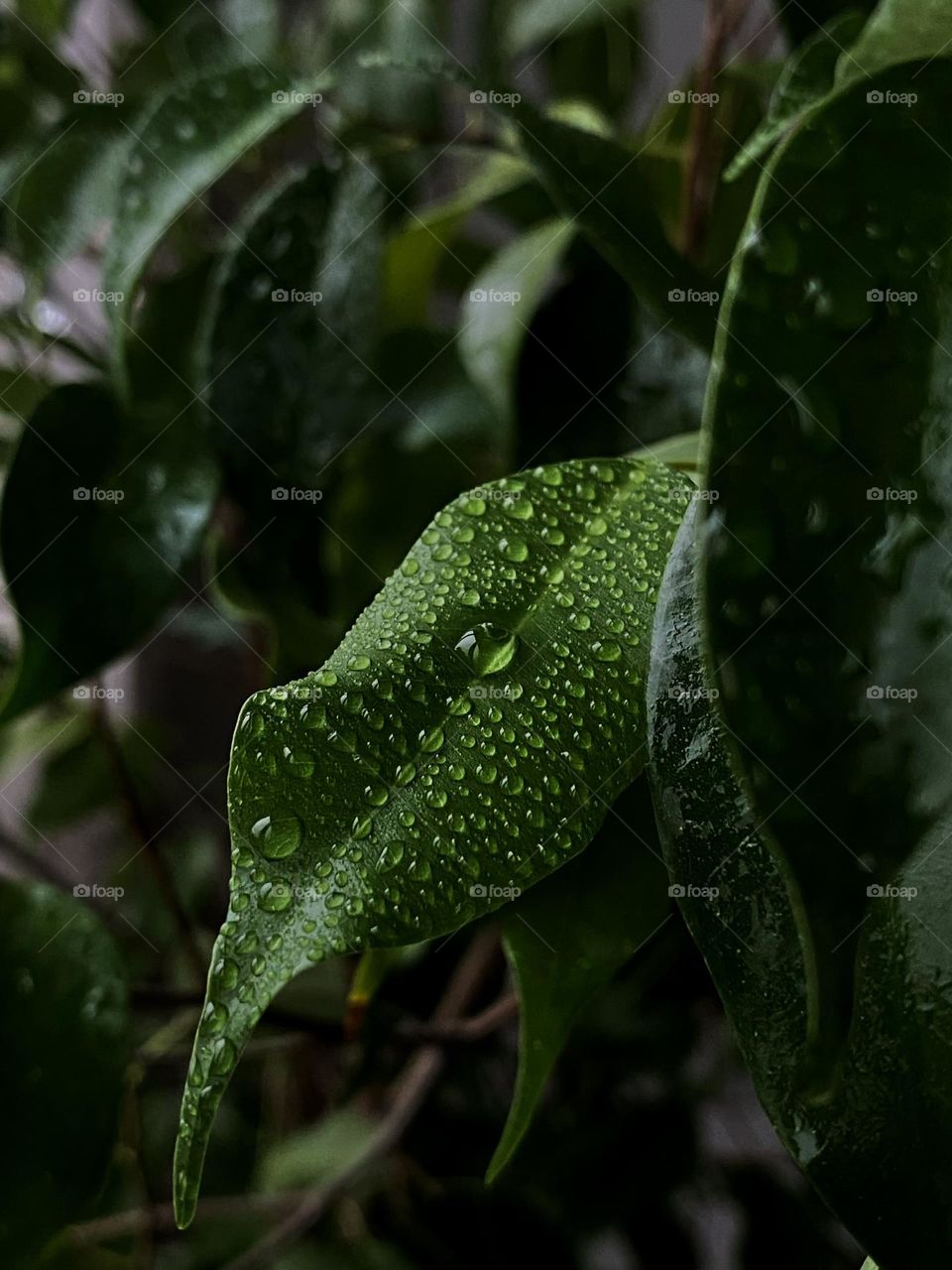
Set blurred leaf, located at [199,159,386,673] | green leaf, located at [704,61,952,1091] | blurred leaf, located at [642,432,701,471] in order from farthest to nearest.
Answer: blurred leaf, located at [199,159,386,673], blurred leaf, located at [642,432,701,471], green leaf, located at [704,61,952,1091]

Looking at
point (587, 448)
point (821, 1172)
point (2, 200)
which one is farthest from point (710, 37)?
point (821, 1172)

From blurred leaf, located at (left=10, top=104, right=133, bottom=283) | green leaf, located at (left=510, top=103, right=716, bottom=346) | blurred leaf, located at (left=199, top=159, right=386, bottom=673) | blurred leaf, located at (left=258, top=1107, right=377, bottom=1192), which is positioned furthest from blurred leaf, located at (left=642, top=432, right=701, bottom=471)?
blurred leaf, located at (left=258, top=1107, right=377, bottom=1192)

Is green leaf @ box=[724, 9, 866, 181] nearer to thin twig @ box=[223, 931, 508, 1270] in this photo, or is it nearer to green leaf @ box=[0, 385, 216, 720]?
green leaf @ box=[0, 385, 216, 720]

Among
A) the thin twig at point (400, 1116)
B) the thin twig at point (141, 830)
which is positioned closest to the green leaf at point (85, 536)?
the thin twig at point (141, 830)

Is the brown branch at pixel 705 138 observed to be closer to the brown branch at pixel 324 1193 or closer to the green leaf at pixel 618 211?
the green leaf at pixel 618 211

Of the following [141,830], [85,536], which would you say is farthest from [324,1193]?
[85,536]
